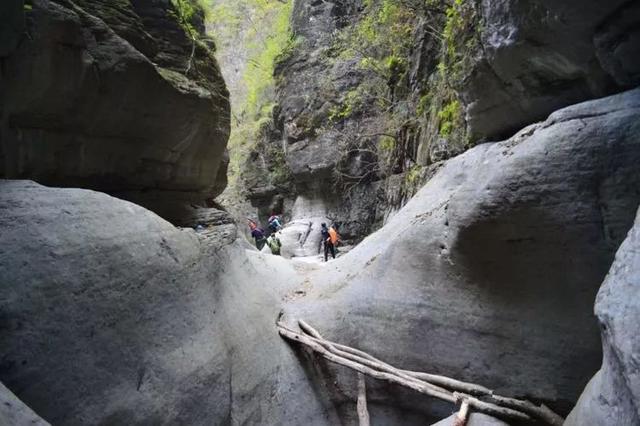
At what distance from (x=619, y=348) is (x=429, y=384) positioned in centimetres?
252

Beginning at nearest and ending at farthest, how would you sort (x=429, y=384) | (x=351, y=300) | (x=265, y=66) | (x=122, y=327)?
(x=122, y=327)
(x=429, y=384)
(x=351, y=300)
(x=265, y=66)

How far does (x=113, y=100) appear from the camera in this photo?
475 centimetres

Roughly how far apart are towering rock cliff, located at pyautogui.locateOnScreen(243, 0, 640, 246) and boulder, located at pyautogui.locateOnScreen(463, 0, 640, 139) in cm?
1

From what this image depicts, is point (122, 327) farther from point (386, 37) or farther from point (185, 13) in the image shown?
point (386, 37)

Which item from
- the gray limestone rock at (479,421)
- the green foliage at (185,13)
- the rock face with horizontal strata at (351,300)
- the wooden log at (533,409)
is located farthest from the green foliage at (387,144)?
the gray limestone rock at (479,421)

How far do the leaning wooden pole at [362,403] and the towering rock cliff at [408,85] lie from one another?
352 centimetres

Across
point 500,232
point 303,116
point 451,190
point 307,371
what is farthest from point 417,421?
point 303,116

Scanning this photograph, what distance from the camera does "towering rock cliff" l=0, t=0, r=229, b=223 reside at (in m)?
3.77

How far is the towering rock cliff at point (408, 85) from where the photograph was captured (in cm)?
351

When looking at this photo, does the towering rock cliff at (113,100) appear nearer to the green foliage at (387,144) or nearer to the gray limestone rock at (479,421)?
the gray limestone rock at (479,421)

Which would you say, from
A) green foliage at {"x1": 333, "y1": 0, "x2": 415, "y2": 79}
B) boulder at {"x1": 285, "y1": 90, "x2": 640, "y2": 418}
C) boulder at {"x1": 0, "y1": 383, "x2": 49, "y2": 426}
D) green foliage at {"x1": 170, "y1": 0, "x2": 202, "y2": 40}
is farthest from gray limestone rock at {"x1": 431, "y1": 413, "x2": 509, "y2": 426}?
green foliage at {"x1": 333, "y1": 0, "x2": 415, "y2": 79}

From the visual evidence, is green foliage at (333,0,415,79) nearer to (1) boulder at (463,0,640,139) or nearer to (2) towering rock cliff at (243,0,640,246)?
(2) towering rock cliff at (243,0,640,246)

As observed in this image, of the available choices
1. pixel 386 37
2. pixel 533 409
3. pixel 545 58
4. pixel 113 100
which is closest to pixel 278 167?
pixel 386 37

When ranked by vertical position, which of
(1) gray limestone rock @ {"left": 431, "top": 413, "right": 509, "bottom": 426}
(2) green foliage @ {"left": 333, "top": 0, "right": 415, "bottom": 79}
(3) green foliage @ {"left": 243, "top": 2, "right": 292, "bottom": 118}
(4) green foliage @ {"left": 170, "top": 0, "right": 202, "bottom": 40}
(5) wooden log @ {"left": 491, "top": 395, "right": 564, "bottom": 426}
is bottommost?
(1) gray limestone rock @ {"left": 431, "top": 413, "right": 509, "bottom": 426}
